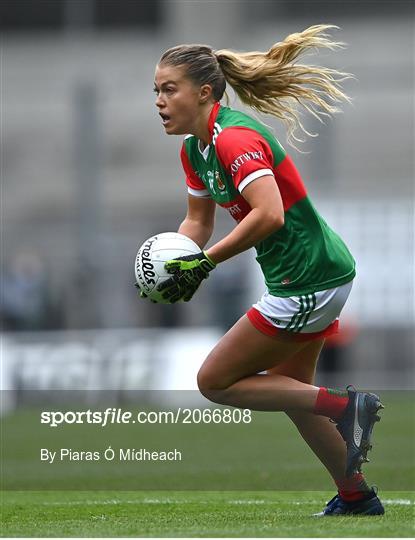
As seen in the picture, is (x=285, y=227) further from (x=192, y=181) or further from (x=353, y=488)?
(x=353, y=488)

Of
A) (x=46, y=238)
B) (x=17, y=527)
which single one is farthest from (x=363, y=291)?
(x=17, y=527)

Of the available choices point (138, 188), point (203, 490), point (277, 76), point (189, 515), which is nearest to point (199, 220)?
point (277, 76)

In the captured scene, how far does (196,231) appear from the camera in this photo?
6582 mm

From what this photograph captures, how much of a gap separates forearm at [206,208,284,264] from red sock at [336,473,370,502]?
1412mm

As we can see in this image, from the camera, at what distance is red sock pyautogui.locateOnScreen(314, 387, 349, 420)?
6.20m

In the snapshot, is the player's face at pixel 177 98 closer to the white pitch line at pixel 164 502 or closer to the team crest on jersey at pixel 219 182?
the team crest on jersey at pixel 219 182

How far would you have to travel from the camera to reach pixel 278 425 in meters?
13.3

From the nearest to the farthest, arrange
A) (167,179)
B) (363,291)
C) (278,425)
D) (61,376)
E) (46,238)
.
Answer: (278,425) → (61,376) → (363,291) → (46,238) → (167,179)

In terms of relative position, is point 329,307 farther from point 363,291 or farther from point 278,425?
point 363,291

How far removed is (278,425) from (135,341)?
3176 millimetres

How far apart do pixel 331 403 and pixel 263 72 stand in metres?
1.67

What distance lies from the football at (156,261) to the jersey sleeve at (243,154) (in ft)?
1.46

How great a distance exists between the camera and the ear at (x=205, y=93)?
20.1ft

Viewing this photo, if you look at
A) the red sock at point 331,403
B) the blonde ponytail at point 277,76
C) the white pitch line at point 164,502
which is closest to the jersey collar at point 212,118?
the blonde ponytail at point 277,76
